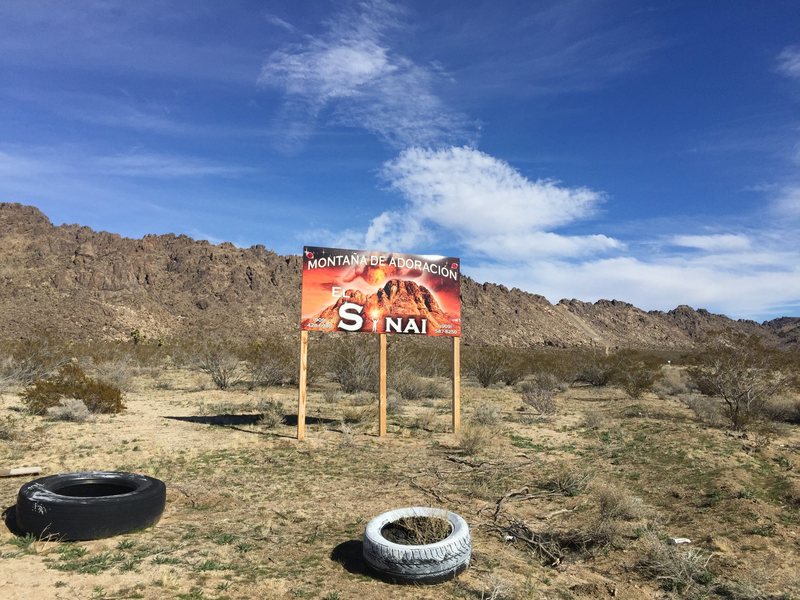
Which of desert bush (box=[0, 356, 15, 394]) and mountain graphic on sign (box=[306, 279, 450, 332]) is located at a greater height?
mountain graphic on sign (box=[306, 279, 450, 332])

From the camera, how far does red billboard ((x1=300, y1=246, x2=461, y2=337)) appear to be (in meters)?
13.5

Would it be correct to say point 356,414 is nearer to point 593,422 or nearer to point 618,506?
point 593,422

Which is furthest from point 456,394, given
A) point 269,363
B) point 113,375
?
point 113,375

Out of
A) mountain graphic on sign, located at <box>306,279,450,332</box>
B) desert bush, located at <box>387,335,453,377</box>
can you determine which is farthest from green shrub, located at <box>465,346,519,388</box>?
mountain graphic on sign, located at <box>306,279,450,332</box>

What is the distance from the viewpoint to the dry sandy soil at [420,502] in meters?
5.57

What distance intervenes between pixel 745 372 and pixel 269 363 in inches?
746

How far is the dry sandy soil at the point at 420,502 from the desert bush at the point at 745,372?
1369mm

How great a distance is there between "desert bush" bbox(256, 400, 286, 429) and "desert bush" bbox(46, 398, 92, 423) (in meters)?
4.57

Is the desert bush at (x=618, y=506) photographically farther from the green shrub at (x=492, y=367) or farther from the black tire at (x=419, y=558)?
the green shrub at (x=492, y=367)

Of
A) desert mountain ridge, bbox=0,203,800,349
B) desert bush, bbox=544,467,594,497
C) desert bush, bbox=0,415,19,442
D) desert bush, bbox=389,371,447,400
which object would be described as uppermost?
desert mountain ridge, bbox=0,203,800,349

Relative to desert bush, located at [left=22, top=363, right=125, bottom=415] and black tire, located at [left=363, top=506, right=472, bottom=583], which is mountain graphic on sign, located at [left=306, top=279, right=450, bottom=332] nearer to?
desert bush, located at [left=22, top=363, right=125, bottom=415]

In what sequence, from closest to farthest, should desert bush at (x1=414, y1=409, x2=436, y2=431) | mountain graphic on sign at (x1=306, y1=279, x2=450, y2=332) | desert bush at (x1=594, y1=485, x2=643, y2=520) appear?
desert bush at (x1=594, y1=485, x2=643, y2=520) < mountain graphic on sign at (x1=306, y1=279, x2=450, y2=332) < desert bush at (x1=414, y1=409, x2=436, y2=431)

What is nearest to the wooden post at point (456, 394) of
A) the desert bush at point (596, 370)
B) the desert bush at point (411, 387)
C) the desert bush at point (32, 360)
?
the desert bush at point (411, 387)

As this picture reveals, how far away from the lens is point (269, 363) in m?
25.2
